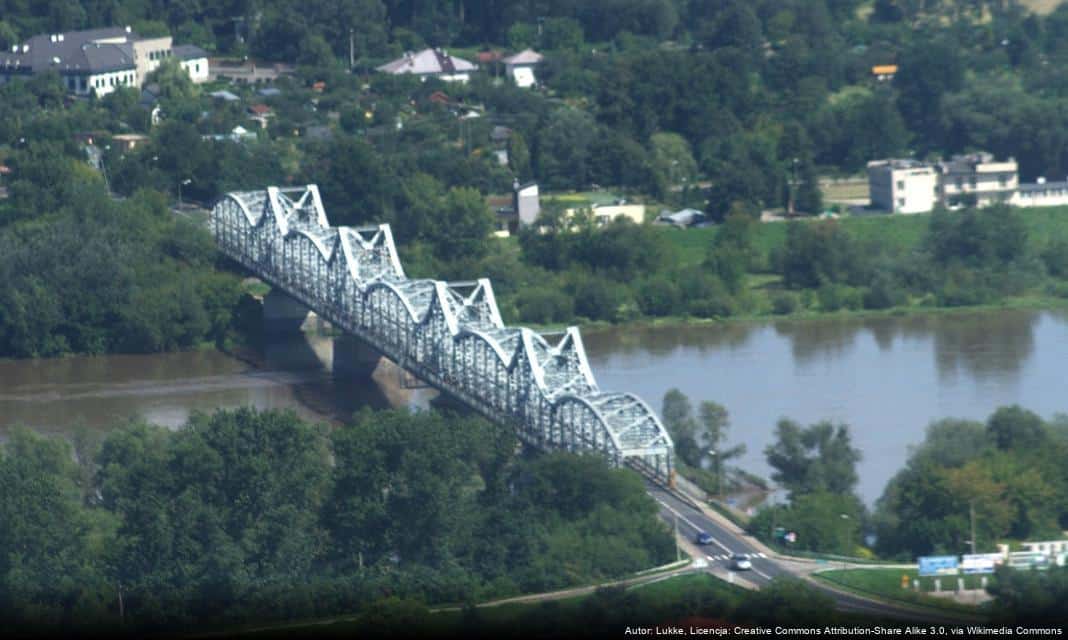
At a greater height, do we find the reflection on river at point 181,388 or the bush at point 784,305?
the bush at point 784,305

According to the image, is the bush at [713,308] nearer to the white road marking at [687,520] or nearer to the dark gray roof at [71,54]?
the white road marking at [687,520]

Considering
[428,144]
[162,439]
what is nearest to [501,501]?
[162,439]

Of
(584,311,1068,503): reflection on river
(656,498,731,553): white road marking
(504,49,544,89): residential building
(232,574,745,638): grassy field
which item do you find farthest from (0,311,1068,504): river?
(504,49,544,89): residential building

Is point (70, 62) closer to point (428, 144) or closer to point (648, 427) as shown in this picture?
point (428, 144)

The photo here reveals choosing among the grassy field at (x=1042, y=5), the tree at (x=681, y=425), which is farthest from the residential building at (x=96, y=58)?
the tree at (x=681, y=425)

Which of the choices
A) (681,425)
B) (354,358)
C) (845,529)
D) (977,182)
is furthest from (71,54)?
(845,529)

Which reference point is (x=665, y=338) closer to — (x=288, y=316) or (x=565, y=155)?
(x=288, y=316)
